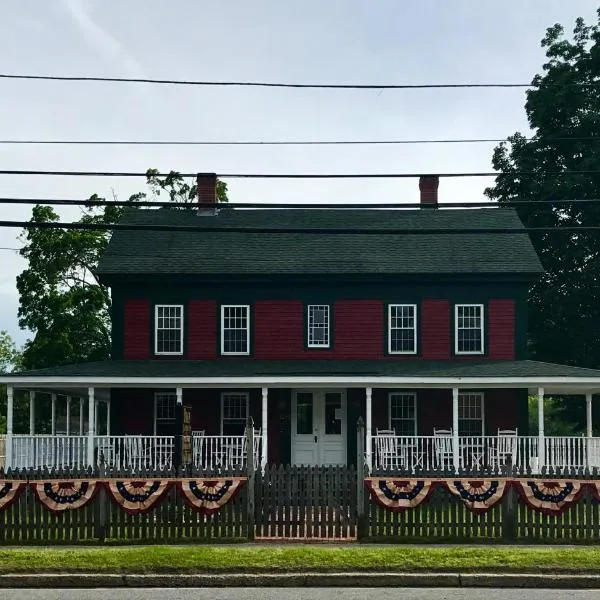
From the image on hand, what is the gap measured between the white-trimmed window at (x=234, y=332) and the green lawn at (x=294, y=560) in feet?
51.5

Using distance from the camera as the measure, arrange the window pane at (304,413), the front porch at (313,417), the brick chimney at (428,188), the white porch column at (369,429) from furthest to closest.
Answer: the brick chimney at (428,188)
the window pane at (304,413)
the front porch at (313,417)
the white porch column at (369,429)

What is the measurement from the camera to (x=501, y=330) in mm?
31016

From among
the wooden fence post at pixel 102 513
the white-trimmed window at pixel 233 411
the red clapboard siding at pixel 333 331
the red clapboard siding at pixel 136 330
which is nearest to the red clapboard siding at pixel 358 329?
the red clapboard siding at pixel 333 331

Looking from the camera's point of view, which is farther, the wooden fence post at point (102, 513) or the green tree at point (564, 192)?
the green tree at point (564, 192)

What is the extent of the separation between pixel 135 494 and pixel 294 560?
12.9 feet

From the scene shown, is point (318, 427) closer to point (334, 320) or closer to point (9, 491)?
point (334, 320)

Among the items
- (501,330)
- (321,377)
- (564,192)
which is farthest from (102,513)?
(564,192)

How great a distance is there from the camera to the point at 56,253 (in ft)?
145

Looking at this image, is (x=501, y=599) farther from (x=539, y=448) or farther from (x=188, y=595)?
(x=539, y=448)

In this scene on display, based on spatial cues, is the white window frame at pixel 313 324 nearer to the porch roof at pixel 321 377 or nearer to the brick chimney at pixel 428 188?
the porch roof at pixel 321 377

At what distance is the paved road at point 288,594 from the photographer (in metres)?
13.1

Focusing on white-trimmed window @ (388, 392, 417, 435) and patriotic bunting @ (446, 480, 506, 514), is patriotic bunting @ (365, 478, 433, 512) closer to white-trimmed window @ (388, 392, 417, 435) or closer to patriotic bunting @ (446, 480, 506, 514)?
patriotic bunting @ (446, 480, 506, 514)

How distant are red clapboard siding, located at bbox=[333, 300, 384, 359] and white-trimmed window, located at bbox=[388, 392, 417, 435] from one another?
1.30m

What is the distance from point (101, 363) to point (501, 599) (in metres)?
19.0
